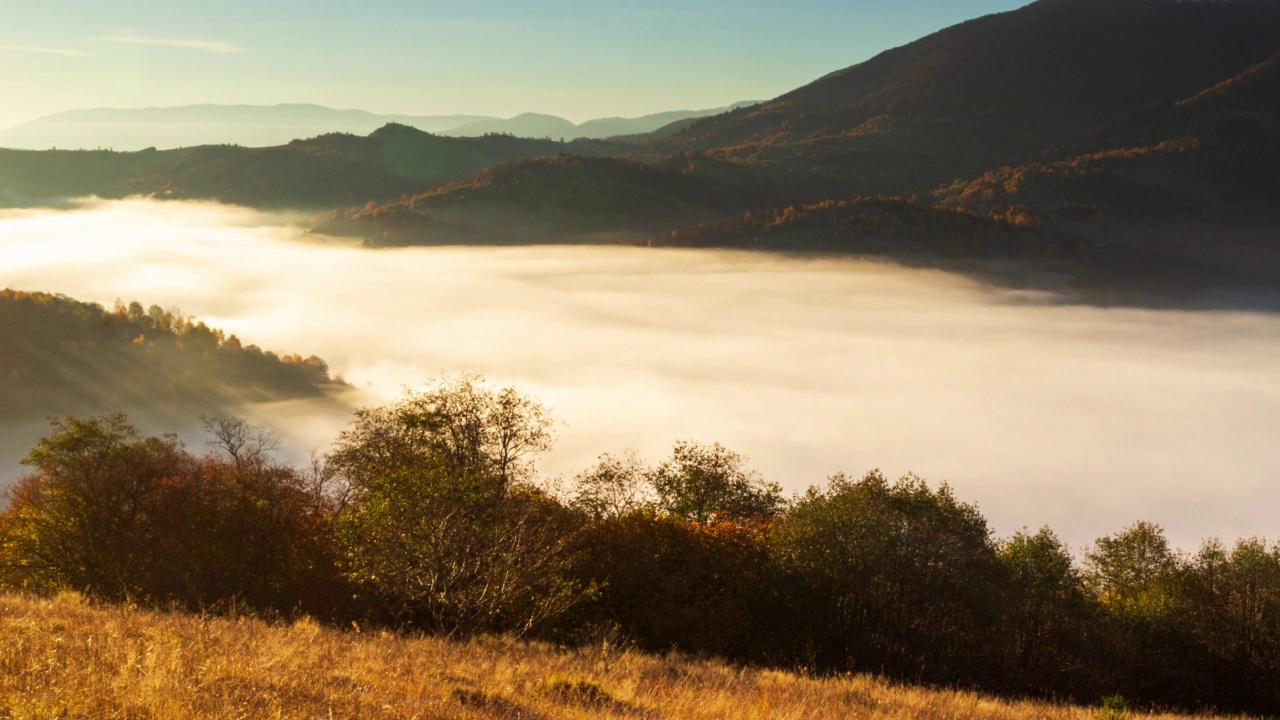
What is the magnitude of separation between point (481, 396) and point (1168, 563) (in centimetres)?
4397

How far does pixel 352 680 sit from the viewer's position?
51.1 ft

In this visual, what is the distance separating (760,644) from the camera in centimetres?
3578

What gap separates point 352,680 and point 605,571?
21849mm

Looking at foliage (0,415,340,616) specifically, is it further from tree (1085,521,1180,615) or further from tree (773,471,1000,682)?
tree (1085,521,1180,615)

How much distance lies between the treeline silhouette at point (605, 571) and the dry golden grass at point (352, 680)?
5.25 meters

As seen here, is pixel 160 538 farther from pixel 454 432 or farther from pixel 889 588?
pixel 889 588

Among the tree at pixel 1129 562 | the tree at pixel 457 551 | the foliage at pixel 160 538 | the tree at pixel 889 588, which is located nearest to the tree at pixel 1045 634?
the tree at pixel 889 588

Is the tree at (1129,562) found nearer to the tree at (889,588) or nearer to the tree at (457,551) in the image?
the tree at (889,588)

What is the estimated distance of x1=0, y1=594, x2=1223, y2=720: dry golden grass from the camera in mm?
12492

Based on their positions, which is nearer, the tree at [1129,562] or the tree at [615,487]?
the tree at [1129,562]

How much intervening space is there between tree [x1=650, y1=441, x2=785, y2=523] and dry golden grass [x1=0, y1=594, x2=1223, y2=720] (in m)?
35.8

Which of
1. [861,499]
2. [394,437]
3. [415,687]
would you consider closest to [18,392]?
[394,437]

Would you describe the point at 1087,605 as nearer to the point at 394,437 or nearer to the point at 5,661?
the point at 394,437

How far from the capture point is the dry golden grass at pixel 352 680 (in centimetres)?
1249
